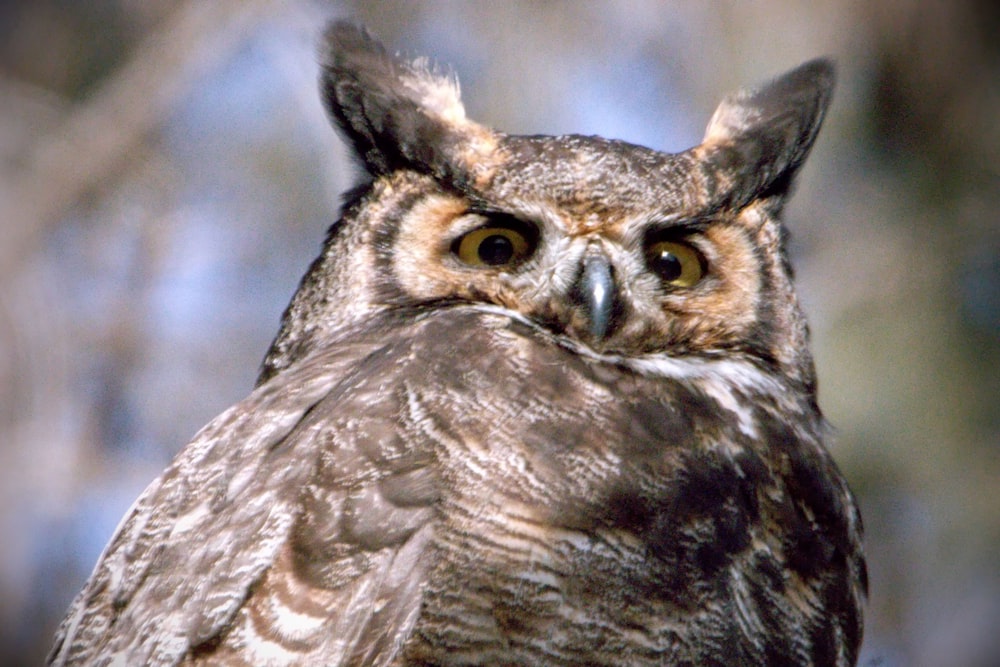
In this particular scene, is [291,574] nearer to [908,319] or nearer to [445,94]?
[445,94]

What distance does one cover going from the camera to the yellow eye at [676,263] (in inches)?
85.4

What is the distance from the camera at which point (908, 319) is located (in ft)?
18.8

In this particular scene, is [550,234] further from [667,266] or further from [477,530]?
[477,530]

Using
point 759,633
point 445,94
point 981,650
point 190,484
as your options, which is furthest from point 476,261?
point 981,650

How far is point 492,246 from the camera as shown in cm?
212

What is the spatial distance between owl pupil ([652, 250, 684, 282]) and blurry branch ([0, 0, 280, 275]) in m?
3.85

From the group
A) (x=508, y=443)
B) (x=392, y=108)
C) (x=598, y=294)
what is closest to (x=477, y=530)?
(x=508, y=443)

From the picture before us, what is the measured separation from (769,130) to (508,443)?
1155 millimetres

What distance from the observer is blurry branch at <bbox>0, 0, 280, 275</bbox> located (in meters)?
5.39

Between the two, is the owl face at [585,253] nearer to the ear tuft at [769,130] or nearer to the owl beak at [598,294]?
the owl beak at [598,294]

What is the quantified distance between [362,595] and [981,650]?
442 centimetres

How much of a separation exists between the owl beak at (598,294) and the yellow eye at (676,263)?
0.16 metres

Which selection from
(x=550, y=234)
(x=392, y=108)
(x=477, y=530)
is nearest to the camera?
(x=477, y=530)

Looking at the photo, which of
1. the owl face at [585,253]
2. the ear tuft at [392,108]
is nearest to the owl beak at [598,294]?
the owl face at [585,253]
